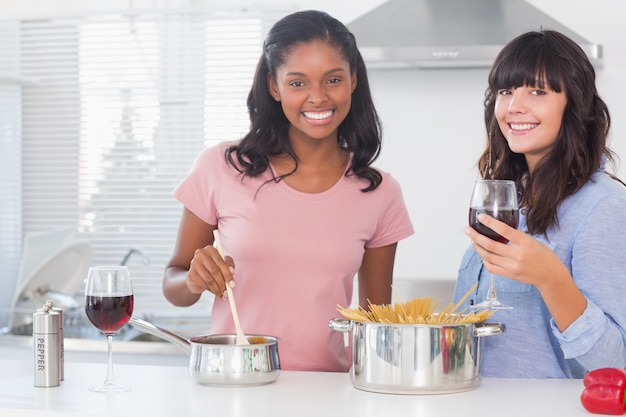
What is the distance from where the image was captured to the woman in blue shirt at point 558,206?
1642 millimetres

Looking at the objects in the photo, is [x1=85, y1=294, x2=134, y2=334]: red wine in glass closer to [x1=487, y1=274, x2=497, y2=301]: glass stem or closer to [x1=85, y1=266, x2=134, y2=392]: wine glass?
[x1=85, y1=266, x2=134, y2=392]: wine glass

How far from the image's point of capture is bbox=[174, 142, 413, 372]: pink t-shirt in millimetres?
2037

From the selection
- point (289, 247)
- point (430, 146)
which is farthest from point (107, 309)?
point (430, 146)

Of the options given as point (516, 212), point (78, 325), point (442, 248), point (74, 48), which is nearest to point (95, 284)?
point (516, 212)

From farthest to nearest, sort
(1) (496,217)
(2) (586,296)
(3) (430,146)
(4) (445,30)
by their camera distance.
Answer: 1. (3) (430,146)
2. (4) (445,30)
3. (2) (586,296)
4. (1) (496,217)

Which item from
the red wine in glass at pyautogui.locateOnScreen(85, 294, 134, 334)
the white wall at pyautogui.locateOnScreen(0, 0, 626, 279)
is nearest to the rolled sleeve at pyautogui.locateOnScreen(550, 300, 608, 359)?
the red wine in glass at pyautogui.locateOnScreen(85, 294, 134, 334)

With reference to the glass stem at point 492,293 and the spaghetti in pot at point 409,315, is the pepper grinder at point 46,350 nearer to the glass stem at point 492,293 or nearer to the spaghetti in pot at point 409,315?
the spaghetti in pot at point 409,315

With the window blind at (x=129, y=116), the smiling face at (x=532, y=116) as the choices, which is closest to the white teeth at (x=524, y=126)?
the smiling face at (x=532, y=116)

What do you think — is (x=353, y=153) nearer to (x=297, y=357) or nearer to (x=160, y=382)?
(x=297, y=357)

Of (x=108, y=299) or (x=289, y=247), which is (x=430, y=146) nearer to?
(x=289, y=247)

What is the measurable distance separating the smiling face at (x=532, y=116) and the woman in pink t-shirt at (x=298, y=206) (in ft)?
1.33

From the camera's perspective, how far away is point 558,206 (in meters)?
1.77

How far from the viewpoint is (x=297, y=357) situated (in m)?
2.04

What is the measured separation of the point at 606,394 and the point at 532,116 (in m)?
0.58
